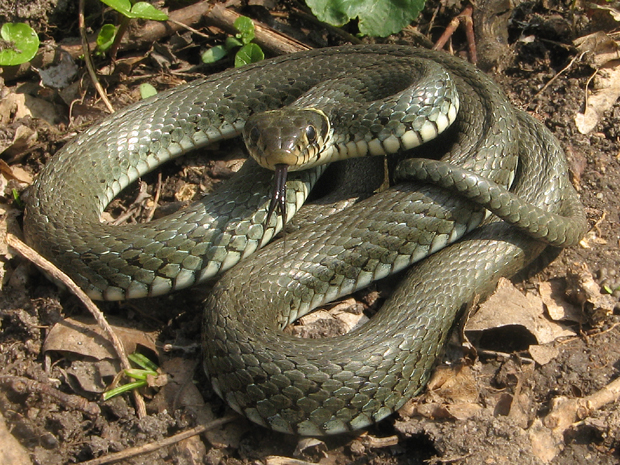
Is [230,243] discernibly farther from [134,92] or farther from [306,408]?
[134,92]

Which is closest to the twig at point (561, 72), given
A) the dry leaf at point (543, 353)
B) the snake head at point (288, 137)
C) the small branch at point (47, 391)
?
the snake head at point (288, 137)

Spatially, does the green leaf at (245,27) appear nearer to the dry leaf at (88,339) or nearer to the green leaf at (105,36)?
the green leaf at (105,36)

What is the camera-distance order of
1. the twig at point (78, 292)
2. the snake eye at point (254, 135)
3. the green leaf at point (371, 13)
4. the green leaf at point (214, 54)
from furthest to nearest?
the green leaf at point (214, 54) → the green leaf at point (371, 13) → the snake eye at point (254, 135) → the twig at point (78, 292)

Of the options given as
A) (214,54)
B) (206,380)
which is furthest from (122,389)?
(214,54)

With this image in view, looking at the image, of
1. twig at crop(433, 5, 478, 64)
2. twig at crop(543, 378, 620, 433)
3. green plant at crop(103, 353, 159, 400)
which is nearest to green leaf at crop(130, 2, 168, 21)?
twig at crop(433, 5, 478, 64)

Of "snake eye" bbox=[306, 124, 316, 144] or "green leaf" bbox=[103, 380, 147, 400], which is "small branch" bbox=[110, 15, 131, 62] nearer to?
"snake eye" bbox=[306, 124, 316, 144]

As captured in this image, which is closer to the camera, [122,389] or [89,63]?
[122,389]

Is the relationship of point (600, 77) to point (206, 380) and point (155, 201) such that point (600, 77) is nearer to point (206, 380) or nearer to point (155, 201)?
point (155, 201)
